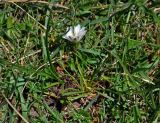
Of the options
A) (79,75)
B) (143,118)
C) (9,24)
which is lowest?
(143,118)

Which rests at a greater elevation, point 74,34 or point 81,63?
point 74,34

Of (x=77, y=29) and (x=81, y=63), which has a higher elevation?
(x=77, y=29)

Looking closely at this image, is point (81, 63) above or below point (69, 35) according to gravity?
below

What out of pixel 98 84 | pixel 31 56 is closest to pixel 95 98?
pixel 98 84

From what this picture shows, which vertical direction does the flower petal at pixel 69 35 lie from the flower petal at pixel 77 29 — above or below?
below

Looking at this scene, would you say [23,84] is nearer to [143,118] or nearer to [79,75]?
[79,75]

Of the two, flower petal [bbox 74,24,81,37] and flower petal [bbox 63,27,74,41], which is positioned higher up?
flower petal [bbox 74,24,81,37]

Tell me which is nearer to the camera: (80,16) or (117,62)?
(117,62)

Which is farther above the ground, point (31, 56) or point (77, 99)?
point (31, 56)
